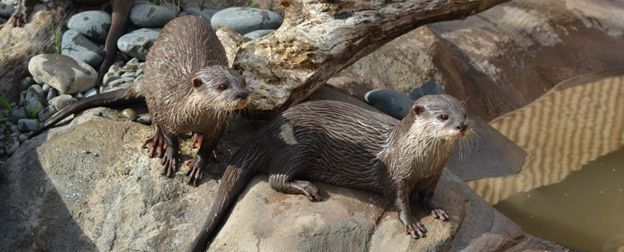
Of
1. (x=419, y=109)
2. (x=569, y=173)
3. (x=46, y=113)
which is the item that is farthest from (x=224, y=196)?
(x=569, y=173)

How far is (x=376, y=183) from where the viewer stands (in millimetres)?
2342

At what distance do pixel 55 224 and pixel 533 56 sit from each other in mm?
5014

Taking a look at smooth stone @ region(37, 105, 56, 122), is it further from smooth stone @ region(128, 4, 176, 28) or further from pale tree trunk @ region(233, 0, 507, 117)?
pale tree trunk @ region(233, 0, 507, 117)

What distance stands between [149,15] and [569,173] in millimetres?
3551

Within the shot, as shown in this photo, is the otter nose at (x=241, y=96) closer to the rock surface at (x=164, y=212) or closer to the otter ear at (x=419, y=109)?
the rock surface at (x=164, y=212)

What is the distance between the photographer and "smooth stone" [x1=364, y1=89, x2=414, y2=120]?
3602mm

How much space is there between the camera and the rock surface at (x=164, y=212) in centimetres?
217

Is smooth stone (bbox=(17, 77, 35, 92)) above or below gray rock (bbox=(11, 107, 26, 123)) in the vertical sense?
above

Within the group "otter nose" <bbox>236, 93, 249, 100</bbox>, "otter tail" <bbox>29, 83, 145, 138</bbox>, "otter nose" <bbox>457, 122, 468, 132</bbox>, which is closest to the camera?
"otter nose" <bbox>457, 122, 468, 132</bbox>

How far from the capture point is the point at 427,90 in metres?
3.92

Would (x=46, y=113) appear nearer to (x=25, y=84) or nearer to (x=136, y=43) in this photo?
(x=25, y=84)

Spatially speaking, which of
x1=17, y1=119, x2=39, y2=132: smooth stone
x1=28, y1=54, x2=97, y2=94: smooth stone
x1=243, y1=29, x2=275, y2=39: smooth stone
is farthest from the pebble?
x1=243, y1=29, x2=275, y2=39: smooth stone

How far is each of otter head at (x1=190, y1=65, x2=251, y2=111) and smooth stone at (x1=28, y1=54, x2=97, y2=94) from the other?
1.48m

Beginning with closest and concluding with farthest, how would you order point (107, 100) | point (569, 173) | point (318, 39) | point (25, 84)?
point (318, 39) < point (107, 100) < point (25, 84) < point (569, 173)
